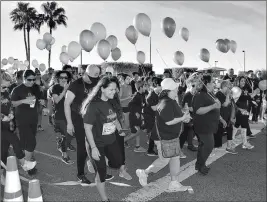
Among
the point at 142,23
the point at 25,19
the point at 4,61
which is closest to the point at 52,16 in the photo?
the point at 25,19

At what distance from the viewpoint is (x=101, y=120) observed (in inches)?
143

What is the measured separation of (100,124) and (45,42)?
10639 millimetres

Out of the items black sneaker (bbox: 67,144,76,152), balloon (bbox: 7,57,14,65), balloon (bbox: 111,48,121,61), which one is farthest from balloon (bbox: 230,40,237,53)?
balloon (bbox: 7,57,14,65)

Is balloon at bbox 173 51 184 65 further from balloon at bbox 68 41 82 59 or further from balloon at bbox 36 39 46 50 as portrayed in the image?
balloon at bbox 36 39 46 50

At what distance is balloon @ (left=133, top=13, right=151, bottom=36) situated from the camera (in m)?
7.92

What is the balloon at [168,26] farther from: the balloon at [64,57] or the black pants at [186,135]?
the balloon at [64,57]

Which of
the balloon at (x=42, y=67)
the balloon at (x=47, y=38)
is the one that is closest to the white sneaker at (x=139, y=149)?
the balloon at (x=47, y=38)

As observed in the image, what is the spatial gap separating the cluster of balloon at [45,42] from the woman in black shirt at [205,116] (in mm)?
9815

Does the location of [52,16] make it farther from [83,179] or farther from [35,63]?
[83,179]

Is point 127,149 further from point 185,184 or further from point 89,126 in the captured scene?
point 89,126

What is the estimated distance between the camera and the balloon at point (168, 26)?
7.98 meters

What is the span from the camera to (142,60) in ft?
34.6

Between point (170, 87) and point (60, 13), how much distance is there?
41.0 metres

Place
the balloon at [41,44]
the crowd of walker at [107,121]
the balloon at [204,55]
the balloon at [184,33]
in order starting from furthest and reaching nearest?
the balloon at [41,44], the balloon at [184,33], the balloon at [204,55], the crowd of walker at [107,121]
